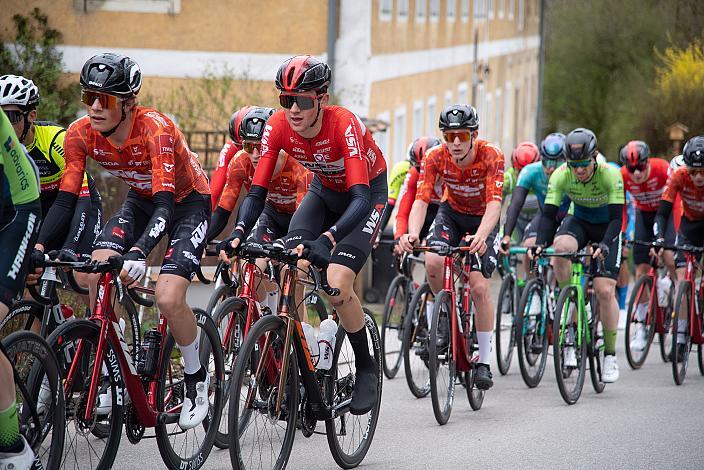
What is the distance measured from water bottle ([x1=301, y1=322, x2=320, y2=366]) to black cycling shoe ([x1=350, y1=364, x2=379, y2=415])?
0.40 metres

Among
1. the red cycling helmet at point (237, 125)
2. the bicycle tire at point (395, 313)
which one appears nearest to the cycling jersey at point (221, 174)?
the red cycling helmet at point (237, 125)

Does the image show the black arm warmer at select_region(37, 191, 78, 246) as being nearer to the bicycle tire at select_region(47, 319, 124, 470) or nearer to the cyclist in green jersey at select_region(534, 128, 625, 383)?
the bicycle tire at select_region(47, 319, 124, 470)

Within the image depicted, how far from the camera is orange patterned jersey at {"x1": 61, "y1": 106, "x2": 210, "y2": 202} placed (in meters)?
6.47

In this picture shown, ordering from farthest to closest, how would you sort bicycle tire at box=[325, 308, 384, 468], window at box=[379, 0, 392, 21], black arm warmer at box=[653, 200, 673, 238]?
window at box=[379, 0, 392, 21] < black arm warmer at box=[653, 200, 673, 238] < bicycle tire at box=[325, 308, 384, 468]

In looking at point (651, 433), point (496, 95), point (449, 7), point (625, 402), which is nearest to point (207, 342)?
point (651, 433)

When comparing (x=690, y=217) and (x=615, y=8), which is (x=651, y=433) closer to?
(x=690, y=217)

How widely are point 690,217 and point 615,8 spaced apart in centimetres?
3044

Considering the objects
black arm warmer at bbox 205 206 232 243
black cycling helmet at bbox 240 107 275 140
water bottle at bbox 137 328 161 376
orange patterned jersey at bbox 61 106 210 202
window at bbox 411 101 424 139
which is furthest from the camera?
window at bbox 411 101 424 139

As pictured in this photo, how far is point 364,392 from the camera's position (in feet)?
23.2

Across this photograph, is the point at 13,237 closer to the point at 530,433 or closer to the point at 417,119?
the point at 530,433

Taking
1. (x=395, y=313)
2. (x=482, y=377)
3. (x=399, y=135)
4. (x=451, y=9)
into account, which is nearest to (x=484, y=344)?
(x=482, y=377)

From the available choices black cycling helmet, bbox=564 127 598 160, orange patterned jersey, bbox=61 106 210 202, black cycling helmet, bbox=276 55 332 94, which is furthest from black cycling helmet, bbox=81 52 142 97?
black cycling helmet, bbox=564 127 598 160

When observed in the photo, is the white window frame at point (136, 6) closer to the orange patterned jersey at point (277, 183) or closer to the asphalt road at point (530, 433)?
the asphalt road at point (530, 433)

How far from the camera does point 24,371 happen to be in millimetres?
5402
